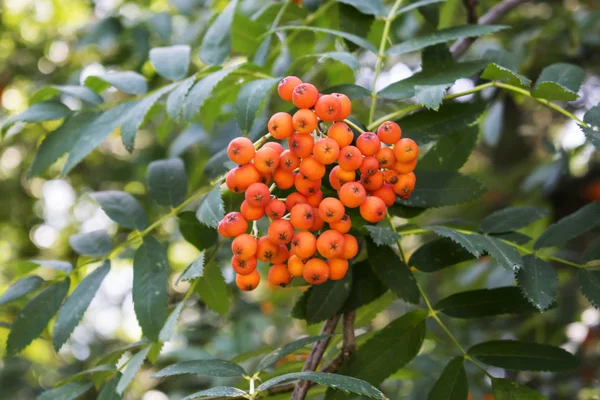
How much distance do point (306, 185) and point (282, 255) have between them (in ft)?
0.42

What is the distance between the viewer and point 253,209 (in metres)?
0.97

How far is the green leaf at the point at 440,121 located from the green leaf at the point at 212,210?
407 mm

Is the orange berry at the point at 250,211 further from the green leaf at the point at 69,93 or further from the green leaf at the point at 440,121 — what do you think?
the green leaf at the point at 69,93

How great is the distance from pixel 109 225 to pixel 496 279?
2145 millimetres

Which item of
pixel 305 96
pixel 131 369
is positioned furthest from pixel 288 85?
pixel 131 369

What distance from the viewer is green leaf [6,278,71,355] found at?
1188mm

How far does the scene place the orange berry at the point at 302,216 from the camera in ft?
3.13

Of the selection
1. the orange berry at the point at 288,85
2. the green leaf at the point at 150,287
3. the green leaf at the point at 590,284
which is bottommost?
the green leaf at the point at 590,284

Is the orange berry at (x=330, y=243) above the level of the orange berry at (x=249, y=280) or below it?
above

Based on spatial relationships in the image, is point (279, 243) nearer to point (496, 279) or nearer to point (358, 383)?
point (358, 383)

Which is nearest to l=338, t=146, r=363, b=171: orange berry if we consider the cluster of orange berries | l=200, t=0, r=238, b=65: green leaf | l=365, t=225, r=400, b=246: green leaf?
the cluster of orange berries

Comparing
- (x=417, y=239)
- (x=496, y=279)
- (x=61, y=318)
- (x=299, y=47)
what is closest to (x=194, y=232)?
(x=61, y=318)

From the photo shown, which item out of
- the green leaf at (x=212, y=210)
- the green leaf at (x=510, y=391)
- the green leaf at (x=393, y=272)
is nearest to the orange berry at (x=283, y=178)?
the green leaf at (x=212, y=210)

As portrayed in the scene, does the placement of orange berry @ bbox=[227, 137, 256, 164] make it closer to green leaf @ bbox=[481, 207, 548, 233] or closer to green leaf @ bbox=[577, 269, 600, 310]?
green leaf @ bbox=[481, 207, 548, 233]
